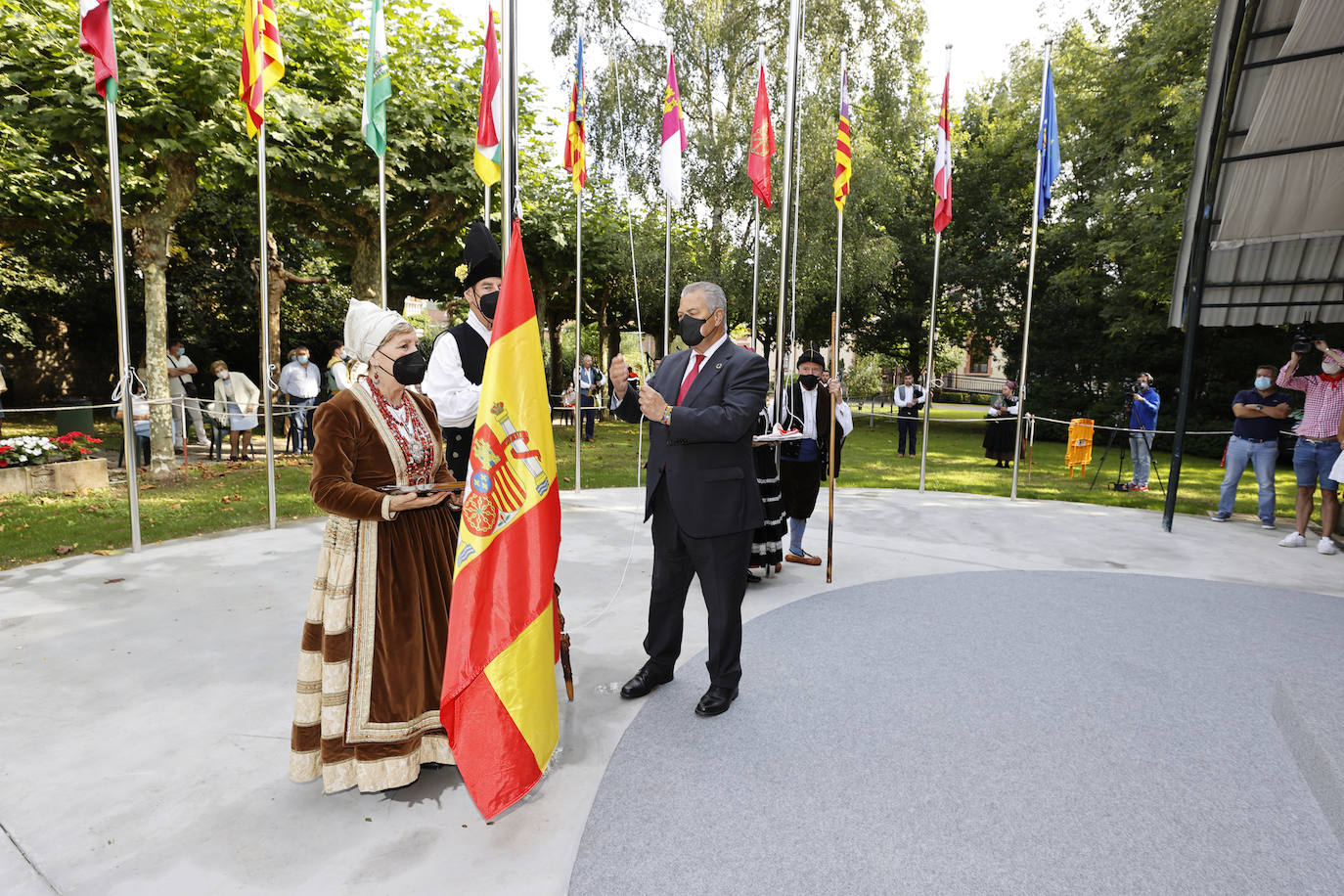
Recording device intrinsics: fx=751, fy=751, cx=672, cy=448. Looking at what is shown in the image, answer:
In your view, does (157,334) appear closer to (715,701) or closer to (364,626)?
(364,626)

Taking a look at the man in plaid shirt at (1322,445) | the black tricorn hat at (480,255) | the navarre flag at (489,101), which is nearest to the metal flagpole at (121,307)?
the navarre flag at (489,101)

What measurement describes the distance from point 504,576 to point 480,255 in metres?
1.59

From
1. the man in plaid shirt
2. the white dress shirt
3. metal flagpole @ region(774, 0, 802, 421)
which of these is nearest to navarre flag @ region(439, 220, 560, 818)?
the white dress shirt

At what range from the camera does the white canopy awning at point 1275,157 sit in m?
5.84

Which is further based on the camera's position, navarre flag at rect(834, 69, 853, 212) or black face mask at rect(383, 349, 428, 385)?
navarre flag at rect(834, 69, 853, 212)

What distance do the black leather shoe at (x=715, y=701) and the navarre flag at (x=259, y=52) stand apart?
6.47 m

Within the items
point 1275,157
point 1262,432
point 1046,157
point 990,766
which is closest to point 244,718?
point 990,766

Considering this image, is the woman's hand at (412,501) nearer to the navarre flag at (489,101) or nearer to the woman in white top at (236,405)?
the navarre flag at (489,101)

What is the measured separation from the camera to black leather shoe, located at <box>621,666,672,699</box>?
13.0ft

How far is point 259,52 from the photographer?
6629mm

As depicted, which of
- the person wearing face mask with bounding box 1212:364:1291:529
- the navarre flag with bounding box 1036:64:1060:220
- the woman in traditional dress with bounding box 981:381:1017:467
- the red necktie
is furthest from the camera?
the woman in traditional dress with bounding box 981:381:1017:467

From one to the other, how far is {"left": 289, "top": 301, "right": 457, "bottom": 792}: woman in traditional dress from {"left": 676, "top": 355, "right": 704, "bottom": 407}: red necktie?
1.38 meters

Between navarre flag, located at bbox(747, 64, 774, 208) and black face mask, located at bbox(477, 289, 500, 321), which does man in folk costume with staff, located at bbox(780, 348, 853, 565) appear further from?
black face mask, located at bbox(477, 289, 500, 321)

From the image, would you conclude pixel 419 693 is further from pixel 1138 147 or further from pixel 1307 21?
pixel 1138 147
